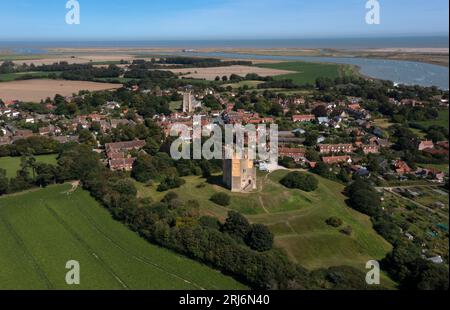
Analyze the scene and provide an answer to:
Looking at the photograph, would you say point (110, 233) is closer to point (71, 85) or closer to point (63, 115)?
point (63, 115)

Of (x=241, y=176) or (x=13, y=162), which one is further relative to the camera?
(x=13, y=162)

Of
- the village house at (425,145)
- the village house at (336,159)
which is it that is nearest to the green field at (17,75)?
the village house at (336,159)

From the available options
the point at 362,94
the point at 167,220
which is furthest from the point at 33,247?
the point at 362,94

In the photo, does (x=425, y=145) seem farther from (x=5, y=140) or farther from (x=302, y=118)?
(x=5, y=140)

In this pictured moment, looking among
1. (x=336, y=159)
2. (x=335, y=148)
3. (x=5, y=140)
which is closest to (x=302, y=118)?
(x=335, y=148)
